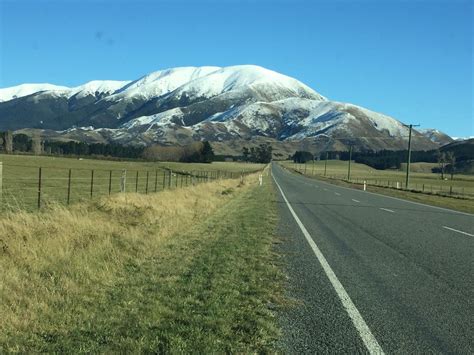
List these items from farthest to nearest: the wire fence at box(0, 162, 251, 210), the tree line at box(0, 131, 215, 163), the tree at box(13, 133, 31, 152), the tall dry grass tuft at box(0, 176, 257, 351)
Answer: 1. the tree line at box(0, 131, 215, 163)
2. the tree at box(13, 133, 31, 152)
3. the wire fence at box(0, 162, 251, 210)
4. the tall dry grass tuft at box(0, 176, 257, 351)

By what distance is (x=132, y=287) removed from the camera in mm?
7395

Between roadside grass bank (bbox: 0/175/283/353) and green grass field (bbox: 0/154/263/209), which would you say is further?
green grass field (bbox: 0/154/263/209)

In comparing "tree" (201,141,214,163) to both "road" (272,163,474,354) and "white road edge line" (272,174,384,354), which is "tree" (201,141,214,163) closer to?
"road" (272,163,474,354)

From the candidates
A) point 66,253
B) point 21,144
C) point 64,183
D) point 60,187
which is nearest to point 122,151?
point 21,144

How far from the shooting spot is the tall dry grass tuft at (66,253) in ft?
20.4

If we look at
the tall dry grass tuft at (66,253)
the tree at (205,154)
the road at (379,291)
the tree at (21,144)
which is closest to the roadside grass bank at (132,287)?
the tall dry grass tuft at (66,253)

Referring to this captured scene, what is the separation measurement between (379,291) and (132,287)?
11.5 ft

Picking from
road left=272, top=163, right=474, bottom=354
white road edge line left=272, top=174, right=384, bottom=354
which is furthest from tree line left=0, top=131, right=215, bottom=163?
white road edge line left=272, top=174, right=384, bottom=354

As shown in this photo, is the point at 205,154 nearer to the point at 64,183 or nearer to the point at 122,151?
the point at 122,151

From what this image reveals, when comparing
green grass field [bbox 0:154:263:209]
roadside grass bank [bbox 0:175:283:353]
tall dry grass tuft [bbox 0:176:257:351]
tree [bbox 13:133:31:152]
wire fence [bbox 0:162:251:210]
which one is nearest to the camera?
roadside grass bank [bbox 0:175:283:353]

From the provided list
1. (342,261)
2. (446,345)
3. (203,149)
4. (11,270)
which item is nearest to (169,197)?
(342,261)

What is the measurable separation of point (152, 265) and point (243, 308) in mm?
2919

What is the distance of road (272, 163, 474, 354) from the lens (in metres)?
5.57

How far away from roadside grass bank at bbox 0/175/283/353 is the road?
18.9 inches
